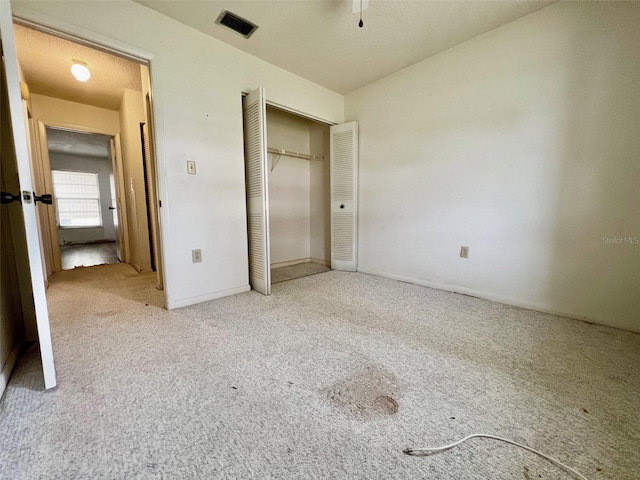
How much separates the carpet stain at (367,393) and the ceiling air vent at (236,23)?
2.77 meters

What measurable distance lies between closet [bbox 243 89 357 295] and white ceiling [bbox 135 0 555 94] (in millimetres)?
652

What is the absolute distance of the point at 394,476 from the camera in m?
0.83

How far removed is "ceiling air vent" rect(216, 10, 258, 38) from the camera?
209 cm

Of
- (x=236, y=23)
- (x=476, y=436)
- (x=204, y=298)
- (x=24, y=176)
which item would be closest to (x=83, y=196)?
(x=204, y=298)

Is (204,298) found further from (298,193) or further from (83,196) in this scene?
(83,196)

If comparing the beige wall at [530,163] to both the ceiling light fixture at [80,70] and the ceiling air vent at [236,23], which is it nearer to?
the ceiling air vent at [236,23]

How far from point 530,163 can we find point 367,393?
2.29m

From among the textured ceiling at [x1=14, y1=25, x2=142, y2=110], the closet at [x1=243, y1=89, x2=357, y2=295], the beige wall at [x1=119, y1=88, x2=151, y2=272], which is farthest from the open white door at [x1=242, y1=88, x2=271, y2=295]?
the beige wall at [x1=119, y1=88, x2=151, y2=272]

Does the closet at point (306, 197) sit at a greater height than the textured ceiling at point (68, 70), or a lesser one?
lesser

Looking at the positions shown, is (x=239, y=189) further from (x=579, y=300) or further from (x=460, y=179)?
(x=579, y=300)

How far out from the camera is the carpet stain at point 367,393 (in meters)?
1.11

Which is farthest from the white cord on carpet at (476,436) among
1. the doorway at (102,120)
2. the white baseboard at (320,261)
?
the white baseboard at (320,261)

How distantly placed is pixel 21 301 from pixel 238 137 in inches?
79.4

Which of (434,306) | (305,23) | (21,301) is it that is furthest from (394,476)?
(305,23)
